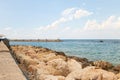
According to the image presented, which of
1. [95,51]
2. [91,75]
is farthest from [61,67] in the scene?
[95,51]

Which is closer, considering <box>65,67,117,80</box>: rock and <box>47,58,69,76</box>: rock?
<box>65,67,117,80</box>: rock

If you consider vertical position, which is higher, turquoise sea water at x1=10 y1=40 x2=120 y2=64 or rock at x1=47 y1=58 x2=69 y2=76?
rock at x1=47 y1=58 x2=69 y2=76

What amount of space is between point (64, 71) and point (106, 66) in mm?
6187

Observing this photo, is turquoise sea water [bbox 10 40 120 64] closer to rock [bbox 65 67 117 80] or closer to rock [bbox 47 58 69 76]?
rock [bbox 47 58 69 76]

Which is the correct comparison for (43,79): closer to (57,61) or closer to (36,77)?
(36,77)

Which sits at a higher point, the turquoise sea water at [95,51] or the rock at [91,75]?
the rock at [91,75]

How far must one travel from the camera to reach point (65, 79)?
7453 mm

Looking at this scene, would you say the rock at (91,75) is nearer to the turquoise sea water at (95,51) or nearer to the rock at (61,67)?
the rock at (61,67)

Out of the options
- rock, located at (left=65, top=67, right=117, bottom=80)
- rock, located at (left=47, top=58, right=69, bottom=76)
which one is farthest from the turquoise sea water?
rock, located at (left=65, top=67, right=117, bottom=80)

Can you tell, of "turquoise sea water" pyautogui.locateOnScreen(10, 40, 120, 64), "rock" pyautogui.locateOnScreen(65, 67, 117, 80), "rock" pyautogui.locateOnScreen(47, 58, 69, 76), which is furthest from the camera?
"turquoise sea water" pyautogui.locateOnScreen(10, 40, 120, 64)

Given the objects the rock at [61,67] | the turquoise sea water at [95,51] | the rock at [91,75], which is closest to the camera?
the rock at [91,75]

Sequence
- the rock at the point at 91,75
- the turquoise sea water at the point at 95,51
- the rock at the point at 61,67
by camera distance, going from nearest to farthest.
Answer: the rock at the point at 91,75 → the rock at the point at 61,67 → the turquoise sea water at the point at 95,51

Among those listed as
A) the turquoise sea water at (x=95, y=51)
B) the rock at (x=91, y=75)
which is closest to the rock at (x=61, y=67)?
the rock at (x=91, y=75)

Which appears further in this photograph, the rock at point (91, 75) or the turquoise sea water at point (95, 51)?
the turquoise sea water at point (95, 51)
